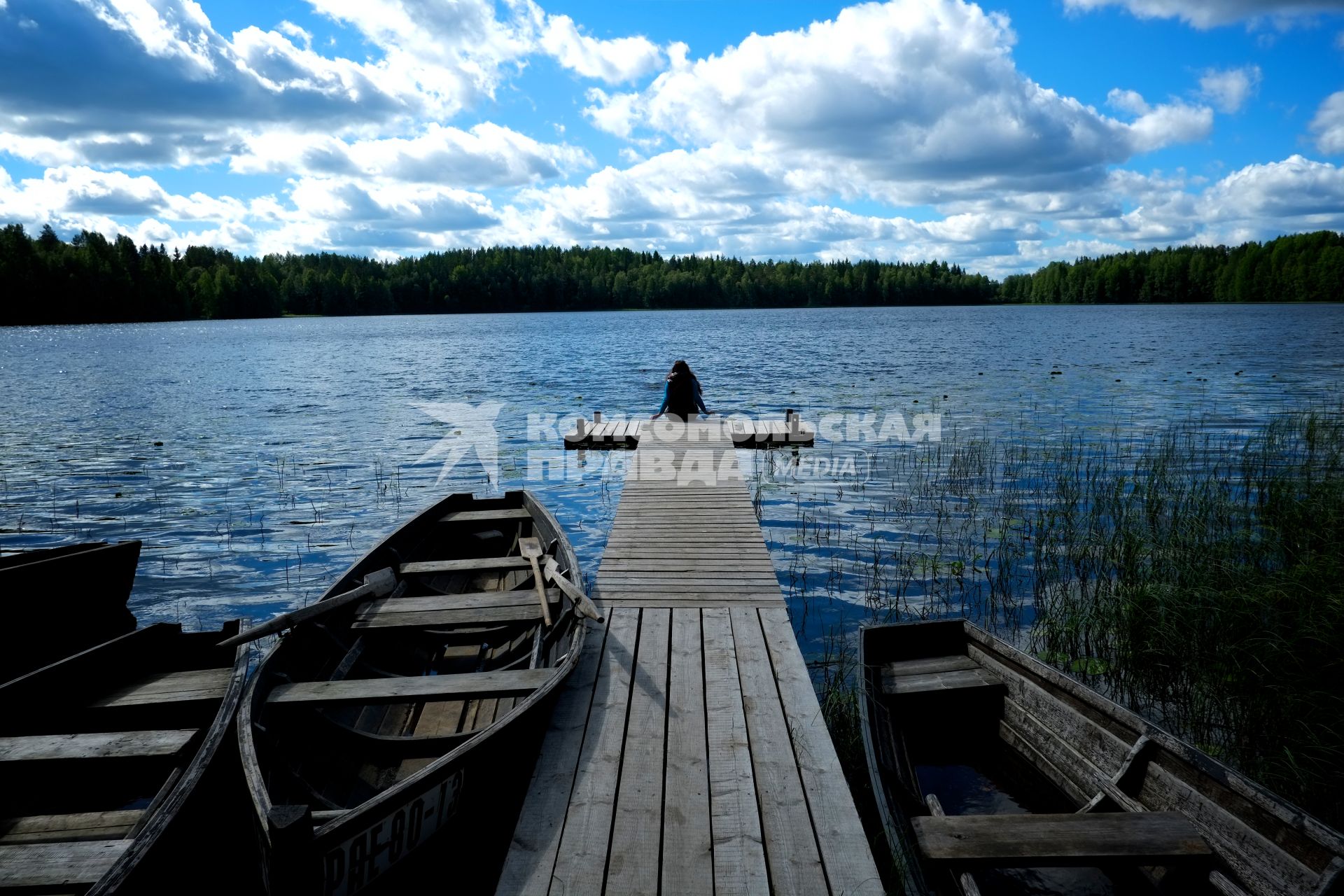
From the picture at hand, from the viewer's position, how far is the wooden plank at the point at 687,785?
3461 mm

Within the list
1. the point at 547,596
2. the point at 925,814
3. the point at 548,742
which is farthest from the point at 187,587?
the point at 925,814

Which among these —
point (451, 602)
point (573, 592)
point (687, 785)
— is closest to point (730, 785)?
point (687, 785)

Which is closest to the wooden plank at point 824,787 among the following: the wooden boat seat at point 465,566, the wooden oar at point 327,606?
the wooden boat seat at point 465,566

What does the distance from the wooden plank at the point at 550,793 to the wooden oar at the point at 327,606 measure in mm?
1910

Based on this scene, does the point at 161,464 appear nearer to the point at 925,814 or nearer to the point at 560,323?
the point at 925,814

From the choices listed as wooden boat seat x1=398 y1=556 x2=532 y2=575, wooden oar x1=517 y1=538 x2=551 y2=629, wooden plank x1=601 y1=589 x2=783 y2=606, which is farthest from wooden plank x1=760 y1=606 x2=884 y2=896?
wooden boat seat x1=398 y1=556 x2=532 y2=575

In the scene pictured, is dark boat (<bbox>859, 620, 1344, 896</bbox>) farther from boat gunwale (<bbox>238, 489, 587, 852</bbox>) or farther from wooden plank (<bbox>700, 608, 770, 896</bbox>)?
boat gunwale (<bbox>238, 489, 587, 852</bbox>)

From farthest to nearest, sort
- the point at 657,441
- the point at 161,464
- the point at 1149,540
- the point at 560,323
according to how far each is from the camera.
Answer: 1. the point at 560,323
2. the point at 161,464
3. the point at 657,441
4. the point at 1149,540

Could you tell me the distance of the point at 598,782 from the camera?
4.14 m

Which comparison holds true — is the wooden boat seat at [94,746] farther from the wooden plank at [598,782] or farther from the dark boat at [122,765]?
the wooden plank at [598,782]

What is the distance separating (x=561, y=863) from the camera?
3.53 m

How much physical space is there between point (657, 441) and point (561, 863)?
1111 centimetres

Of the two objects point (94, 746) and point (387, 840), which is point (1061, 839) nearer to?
point (387, 840)

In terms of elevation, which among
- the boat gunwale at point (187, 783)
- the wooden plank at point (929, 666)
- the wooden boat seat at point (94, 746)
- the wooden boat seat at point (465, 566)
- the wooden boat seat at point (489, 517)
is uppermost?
the wooden boat seat at point (489, 517)
